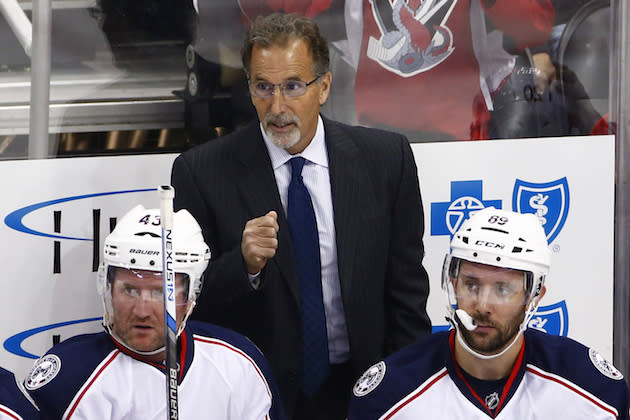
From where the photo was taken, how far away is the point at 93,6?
3039 millimetres

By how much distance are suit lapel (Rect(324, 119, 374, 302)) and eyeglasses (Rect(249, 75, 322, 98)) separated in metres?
0.22

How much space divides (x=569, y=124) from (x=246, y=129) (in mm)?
1254

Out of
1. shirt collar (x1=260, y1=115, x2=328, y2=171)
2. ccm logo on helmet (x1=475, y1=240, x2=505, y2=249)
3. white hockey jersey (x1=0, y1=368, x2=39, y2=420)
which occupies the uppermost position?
shirt collar (x1=260, y1=115, x2=328, y2=171)

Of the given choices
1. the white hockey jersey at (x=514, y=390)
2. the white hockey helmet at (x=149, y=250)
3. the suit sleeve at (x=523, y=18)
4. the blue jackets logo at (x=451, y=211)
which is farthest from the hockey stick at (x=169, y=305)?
the suit sleeve at (x=523, y=18)

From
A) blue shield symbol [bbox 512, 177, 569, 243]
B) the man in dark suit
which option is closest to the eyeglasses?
the man in dark suit

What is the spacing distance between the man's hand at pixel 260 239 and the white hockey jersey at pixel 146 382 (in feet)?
0.72

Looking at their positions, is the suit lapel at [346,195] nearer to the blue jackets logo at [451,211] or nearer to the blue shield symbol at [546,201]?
the blue jackets logo at [451,211]

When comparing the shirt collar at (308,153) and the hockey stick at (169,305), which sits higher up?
the shirt collar at (308,153)

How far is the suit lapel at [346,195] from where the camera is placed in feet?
8.10

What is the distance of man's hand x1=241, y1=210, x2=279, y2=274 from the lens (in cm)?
217

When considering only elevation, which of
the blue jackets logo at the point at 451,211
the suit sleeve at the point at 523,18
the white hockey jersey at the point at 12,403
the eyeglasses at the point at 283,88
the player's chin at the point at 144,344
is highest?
the suit sleeve at the point at 523,18

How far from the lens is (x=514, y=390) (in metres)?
2.14

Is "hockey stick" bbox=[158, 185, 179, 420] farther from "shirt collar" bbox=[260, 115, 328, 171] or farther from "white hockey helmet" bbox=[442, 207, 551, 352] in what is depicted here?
"shirt collar" bbox=[260, 115, 328, 171]

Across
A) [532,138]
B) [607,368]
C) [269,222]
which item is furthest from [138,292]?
[532,138]
